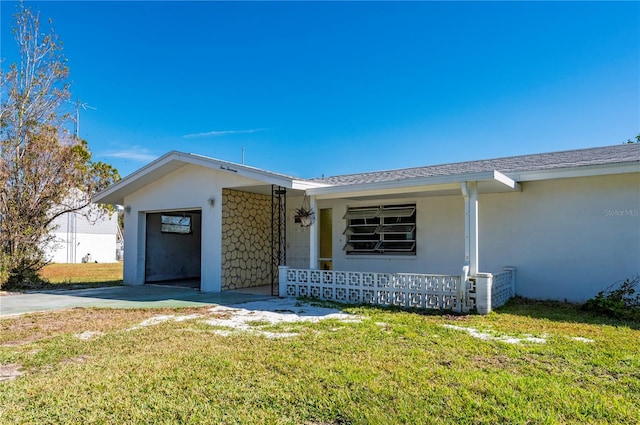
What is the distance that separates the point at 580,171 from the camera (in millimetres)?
8289

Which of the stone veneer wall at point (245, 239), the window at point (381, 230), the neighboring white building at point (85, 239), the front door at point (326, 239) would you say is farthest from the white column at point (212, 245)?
the neighboring white building at point (85, 239)

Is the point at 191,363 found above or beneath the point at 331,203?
beneath

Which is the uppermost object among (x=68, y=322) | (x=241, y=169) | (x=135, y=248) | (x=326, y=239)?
(x=241, y=169)

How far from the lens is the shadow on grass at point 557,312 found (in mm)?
6934

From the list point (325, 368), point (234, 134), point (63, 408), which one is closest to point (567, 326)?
point (325, 368)

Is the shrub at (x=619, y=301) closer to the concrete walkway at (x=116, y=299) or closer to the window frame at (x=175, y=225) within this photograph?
the concrete walkway at (x=116, y=299)

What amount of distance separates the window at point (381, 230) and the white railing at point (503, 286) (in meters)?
2.74

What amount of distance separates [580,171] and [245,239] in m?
8.94

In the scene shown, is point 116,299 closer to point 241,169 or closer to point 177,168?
point 177,168

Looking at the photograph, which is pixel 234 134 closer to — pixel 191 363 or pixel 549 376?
pixel 191 363

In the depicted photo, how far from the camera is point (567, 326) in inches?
260

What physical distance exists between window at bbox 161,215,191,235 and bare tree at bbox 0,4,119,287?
3.13m

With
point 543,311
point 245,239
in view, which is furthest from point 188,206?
point 543,311

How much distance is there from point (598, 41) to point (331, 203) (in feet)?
28.0
